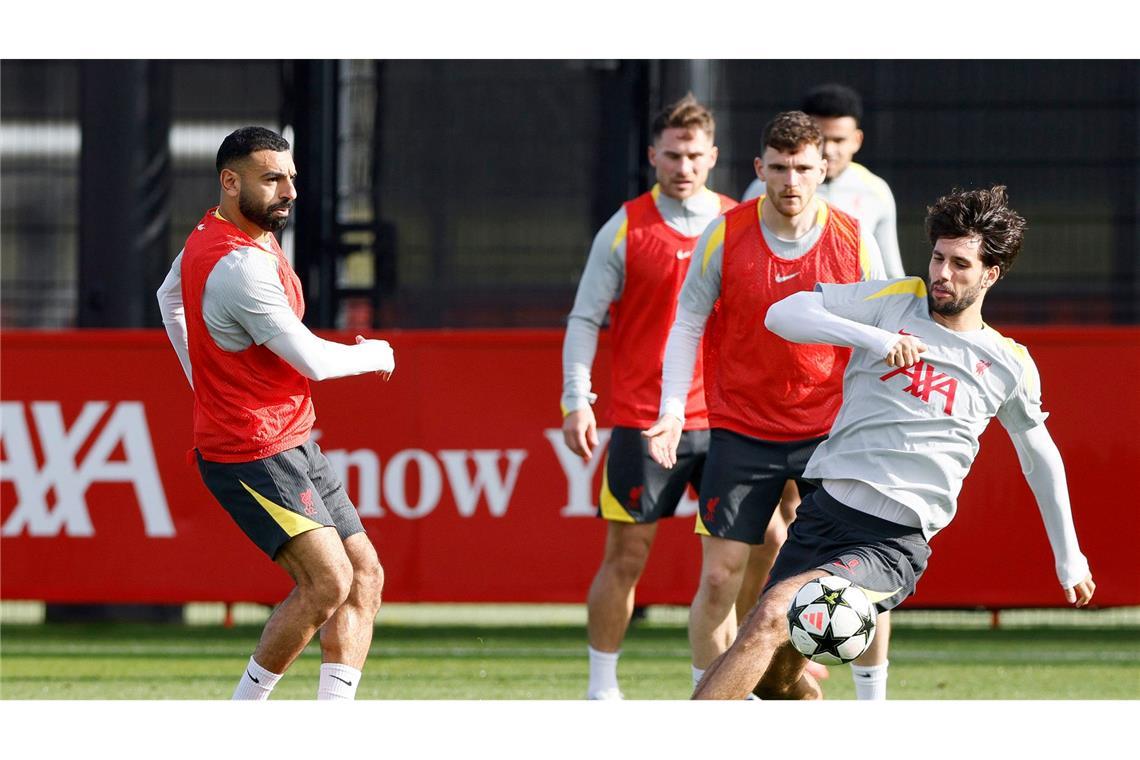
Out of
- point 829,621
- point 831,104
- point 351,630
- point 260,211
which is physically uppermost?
point 831,104

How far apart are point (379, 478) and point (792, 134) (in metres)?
3.75

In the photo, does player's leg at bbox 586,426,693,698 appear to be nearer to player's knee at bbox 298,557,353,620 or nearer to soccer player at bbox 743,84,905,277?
soccer player at bbox 743,84,905,277

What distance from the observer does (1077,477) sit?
342 inches

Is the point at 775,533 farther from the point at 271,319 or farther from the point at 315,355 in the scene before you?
the point at 271,319

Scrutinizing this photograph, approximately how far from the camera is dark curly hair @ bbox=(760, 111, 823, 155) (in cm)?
584

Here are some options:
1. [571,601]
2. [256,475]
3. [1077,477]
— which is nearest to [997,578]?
[1077,477]

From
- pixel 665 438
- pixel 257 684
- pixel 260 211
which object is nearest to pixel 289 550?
pixel 257 684

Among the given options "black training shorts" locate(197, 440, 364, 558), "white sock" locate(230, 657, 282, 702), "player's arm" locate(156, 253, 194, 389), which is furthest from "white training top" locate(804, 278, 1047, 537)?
"player's arm" locate(156, 253, 194, 389)

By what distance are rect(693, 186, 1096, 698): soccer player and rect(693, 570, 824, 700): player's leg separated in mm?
13

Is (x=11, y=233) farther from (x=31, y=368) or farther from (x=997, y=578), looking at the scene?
(x=997, y=578)

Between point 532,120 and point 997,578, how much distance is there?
3549 millimetres

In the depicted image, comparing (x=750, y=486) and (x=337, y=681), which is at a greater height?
(x=750, y=486)

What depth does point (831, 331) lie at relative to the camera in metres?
5.00

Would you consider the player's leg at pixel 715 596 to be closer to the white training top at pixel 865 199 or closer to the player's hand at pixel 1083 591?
the player's hand at pixel 1083 591
